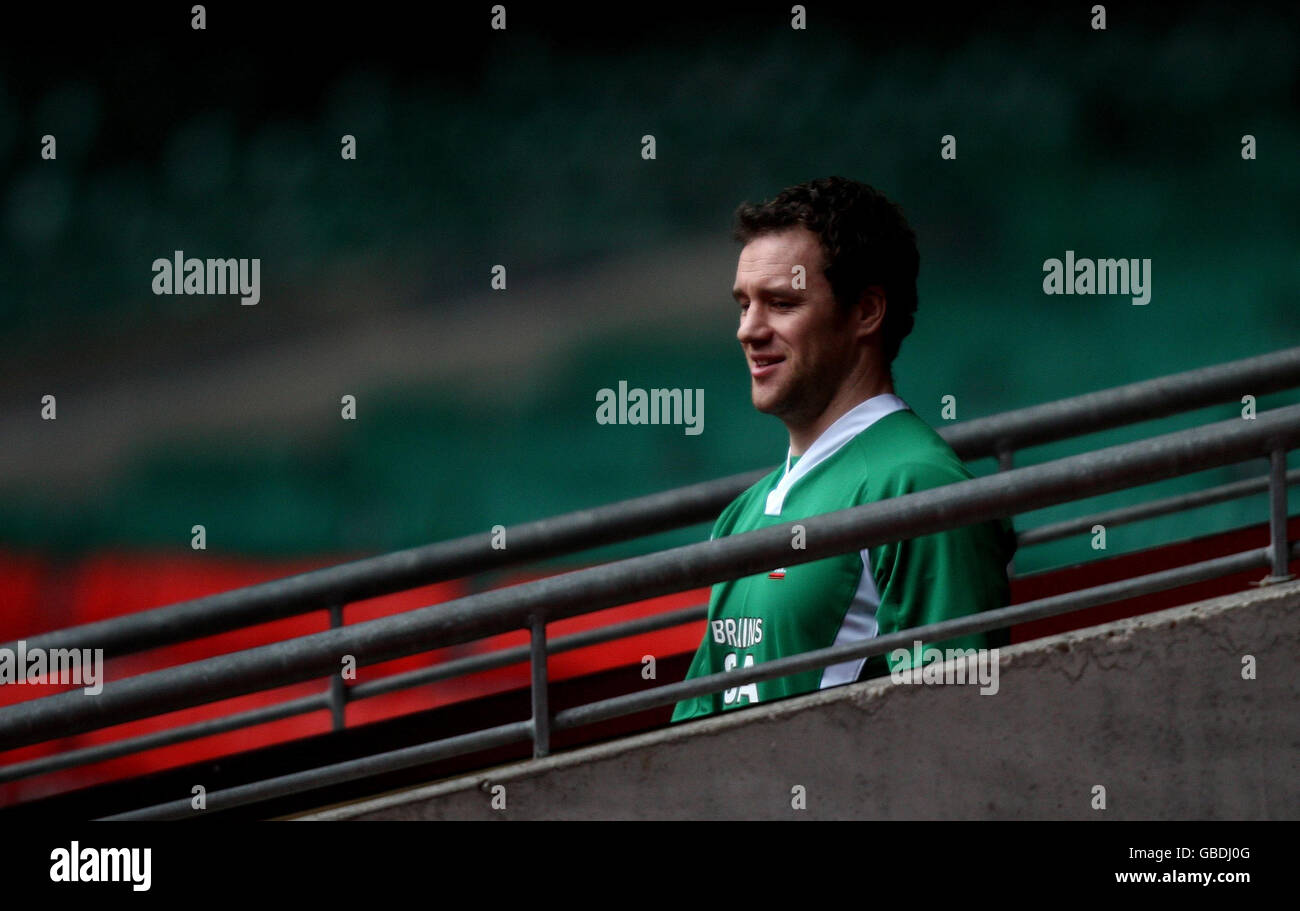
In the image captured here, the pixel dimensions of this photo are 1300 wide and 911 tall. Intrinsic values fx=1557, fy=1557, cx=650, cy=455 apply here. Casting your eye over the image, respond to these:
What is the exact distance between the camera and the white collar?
134 inches

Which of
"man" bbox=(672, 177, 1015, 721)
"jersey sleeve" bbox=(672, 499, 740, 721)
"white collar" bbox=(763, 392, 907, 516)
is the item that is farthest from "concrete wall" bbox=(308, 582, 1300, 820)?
"white collar" bbox=(763, 392, 907, 516)

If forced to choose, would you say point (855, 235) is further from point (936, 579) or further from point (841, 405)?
point (936, 579)

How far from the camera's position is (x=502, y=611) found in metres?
3.14

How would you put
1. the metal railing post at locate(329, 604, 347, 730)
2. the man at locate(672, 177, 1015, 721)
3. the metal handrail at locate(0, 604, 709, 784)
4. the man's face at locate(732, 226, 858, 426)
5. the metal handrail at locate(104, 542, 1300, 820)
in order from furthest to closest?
1. the metal railing post at locate(329, 604, 347, 730)
2. the metal handrail at locate(0, 604, 709, 784)
3. the man's face at locate(732, 226, 858, 426)
4. the man at locate(672, 177, 1015, 721)
5. the metal handrail at locate(104, 542, 1300, 820)

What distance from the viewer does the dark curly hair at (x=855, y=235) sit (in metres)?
3.42

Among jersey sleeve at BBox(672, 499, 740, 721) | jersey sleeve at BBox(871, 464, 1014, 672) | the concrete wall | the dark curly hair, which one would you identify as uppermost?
the dark curly hair

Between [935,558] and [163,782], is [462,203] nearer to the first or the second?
[163,782]

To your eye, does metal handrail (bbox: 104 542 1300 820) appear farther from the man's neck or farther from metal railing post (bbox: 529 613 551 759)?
the man's neck

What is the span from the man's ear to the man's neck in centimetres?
12

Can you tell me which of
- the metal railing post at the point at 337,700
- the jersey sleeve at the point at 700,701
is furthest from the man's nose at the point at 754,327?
the metal railing post at the point at 337,700

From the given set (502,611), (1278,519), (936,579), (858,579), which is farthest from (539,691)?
(1278,519)

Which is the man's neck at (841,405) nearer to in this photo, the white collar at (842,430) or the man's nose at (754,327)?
the white collar at (842,430)

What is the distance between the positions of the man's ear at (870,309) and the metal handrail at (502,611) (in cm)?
49

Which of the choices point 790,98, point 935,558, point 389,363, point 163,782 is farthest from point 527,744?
point 790,98
